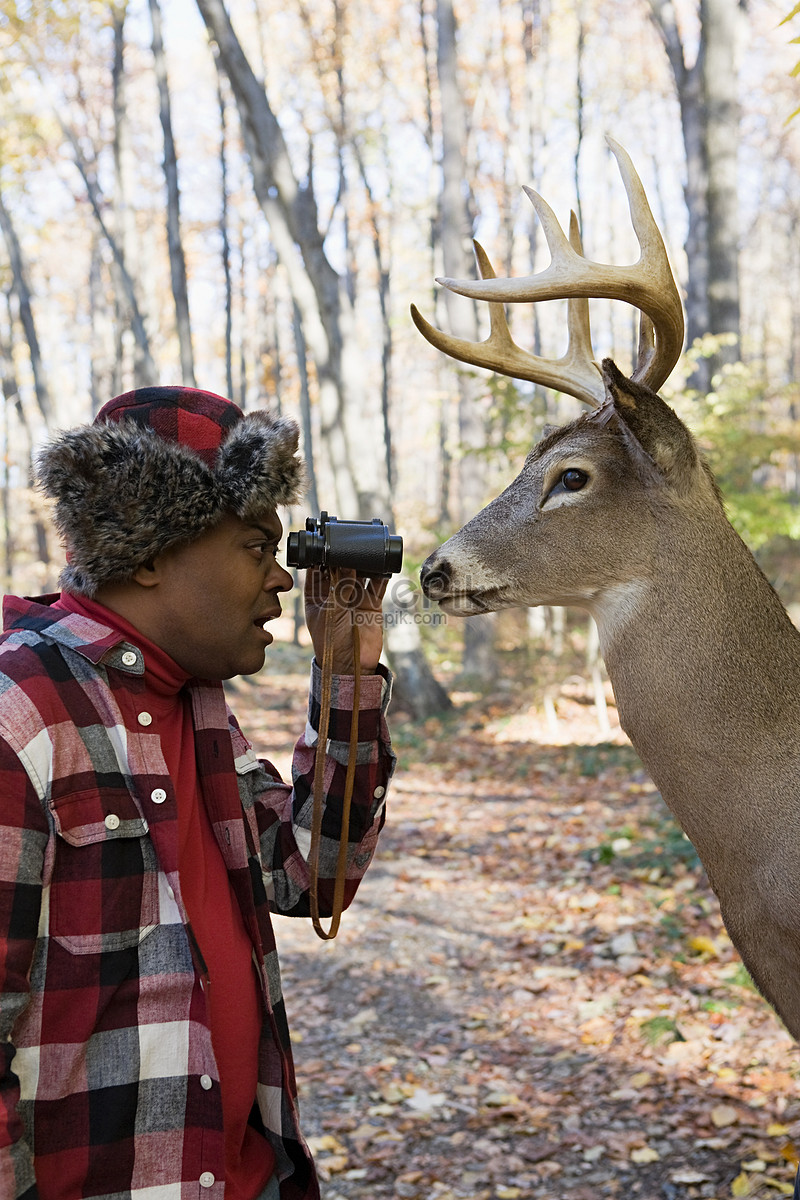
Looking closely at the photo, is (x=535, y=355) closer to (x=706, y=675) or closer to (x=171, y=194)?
(x=706, y=675)

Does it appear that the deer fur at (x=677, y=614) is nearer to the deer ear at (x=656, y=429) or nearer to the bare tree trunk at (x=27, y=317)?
the deer ear at (x=656, y=429)

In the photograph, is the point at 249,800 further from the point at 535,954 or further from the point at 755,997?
the point at 535,954

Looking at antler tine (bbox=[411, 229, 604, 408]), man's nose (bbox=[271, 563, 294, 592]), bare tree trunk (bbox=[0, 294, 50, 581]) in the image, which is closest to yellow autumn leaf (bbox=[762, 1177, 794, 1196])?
antler tine (bbox=[411, 229, 604, 408])

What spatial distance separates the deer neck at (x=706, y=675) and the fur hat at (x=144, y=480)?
95cm

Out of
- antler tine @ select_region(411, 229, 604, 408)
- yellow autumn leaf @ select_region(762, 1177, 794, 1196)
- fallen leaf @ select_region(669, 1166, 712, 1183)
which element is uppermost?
antler tine @ select_region(411, 229, 604, 408)

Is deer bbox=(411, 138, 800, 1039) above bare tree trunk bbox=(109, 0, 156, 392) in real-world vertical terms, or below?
below

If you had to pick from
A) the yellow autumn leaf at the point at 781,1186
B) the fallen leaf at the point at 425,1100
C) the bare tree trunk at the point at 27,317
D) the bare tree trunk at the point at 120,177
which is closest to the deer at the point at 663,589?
the yellow autumn leaf at the point at 781,1186

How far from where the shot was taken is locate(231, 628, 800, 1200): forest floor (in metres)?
3.65

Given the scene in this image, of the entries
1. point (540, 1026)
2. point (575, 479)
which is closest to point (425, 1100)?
point (540, 1026)

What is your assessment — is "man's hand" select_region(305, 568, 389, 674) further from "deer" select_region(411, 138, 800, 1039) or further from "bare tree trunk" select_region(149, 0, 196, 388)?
"bare tree trunk" select_region(149, 0, 196, 388)

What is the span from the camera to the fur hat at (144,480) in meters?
1.94

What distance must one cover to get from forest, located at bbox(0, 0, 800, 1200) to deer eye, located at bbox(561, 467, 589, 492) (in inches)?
34.9

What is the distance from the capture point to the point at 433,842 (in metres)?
7.85

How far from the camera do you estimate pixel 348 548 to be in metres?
2.17
